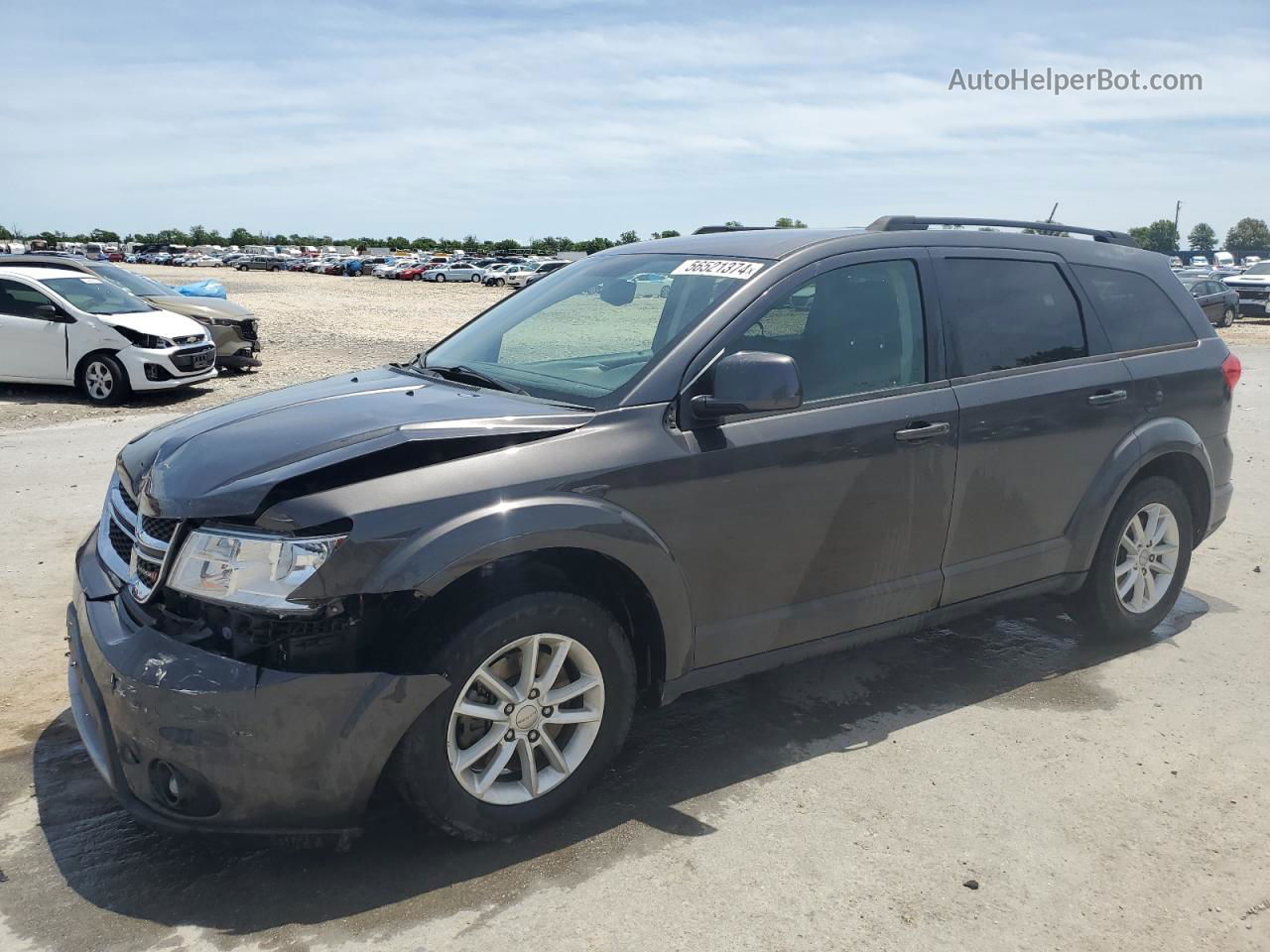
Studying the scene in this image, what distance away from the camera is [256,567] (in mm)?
2971

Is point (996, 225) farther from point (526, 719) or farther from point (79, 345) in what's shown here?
point (79, 345)

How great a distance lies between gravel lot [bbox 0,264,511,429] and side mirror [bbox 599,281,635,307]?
8.68 m

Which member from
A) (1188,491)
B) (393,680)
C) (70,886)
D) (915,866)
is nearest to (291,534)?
(393,680)

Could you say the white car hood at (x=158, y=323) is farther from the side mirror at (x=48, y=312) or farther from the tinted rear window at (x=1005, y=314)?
the tinted rear window at (x=1005, y=314)

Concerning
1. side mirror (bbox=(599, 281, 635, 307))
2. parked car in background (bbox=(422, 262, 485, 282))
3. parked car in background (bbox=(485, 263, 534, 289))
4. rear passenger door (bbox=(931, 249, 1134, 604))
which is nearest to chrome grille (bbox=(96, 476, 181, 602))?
side mirror (bbox=(599, 281, 635, 307))

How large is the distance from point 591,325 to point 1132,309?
8.47 feet

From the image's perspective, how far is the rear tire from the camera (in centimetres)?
499

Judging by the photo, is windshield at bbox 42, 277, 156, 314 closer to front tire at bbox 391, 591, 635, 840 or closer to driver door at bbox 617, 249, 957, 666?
driver door at bbox 617, 249, 957, 666

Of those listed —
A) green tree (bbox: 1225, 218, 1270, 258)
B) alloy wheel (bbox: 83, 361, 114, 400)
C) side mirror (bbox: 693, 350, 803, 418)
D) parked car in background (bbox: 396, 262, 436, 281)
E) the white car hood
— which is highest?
green tree (bbox: 1225, 218, 1270, 258)

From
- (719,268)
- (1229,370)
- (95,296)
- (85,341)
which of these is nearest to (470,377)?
(719,268)

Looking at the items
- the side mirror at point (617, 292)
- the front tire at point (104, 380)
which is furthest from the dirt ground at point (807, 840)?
the front tire at point (104, 380)

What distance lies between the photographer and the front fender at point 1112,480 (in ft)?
15.7

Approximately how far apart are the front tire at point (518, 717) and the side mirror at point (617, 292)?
1.47m

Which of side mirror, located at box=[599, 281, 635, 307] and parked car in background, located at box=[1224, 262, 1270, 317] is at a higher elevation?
parked car in background, located at box=[1224, 262, 1270, 317]
